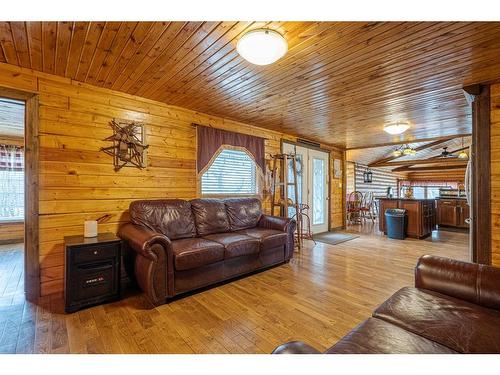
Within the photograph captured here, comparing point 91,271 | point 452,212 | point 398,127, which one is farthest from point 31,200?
point 452,212

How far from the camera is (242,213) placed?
3.68m

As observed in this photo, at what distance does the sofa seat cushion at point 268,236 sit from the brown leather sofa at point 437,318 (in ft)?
5.76

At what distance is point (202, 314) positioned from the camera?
217 centimetres

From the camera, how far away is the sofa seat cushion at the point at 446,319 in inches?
42.1

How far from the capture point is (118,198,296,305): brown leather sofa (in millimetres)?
2309

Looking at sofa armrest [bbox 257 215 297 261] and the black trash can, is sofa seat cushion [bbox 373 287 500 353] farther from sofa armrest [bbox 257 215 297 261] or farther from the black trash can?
the black trash can

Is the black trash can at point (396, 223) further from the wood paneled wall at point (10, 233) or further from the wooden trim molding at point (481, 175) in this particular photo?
the wood paneled wall at point (10, 233)

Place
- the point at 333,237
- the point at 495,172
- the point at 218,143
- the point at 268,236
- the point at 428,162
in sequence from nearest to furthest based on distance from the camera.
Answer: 1. the point at 495,172
2. the point at 268,236
3. the point at 218,143
4. the point at 333,237
5. the point at 428,162

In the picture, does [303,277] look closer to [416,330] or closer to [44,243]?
[416,330]

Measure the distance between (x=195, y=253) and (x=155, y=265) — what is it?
1.27 ft

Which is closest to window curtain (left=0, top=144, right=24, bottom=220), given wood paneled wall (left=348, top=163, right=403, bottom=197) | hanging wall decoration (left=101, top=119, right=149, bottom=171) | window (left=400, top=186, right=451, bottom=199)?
hanging wall decoration (left=101, top=119, right=149, bottom=171)

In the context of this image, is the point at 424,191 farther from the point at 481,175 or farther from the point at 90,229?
the point at 90,229
